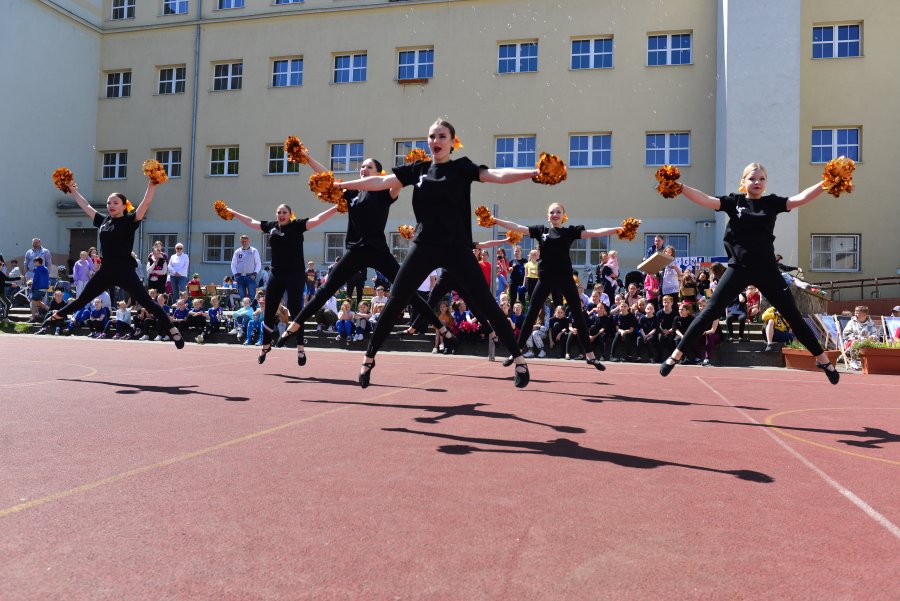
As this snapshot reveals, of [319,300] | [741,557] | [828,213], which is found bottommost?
[741,557]

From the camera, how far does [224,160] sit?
99.6 feet

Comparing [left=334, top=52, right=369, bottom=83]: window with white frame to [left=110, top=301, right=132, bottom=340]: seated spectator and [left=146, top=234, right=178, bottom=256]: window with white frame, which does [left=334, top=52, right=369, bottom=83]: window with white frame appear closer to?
[left=146, top=234, right=178, bottom=256]: window with white frame

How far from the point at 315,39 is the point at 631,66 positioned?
12908 mm

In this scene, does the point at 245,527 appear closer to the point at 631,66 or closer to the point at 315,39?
the point at 631,66

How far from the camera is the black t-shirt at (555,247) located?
8.79 metres

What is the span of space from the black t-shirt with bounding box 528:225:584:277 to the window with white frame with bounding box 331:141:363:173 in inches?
822

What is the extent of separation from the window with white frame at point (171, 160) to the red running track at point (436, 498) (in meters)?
25.7

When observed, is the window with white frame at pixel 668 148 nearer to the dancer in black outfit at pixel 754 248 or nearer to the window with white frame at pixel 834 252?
the window with white frame at pixel 834 252

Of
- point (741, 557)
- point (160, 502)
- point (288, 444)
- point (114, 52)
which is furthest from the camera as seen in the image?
point (114, 52)

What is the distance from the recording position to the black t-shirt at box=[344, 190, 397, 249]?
807cm

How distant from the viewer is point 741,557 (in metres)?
2.82

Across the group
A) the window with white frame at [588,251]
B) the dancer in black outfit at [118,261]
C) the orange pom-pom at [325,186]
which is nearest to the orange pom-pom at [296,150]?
the orange pom-pom at [325,186]

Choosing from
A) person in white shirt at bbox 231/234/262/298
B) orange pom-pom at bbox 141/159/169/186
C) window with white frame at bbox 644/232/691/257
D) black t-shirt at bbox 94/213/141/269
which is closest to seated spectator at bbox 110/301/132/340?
person in white shirt at bbox 231/234/262/298

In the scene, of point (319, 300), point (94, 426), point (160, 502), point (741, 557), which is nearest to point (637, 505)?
point (741, 557)
